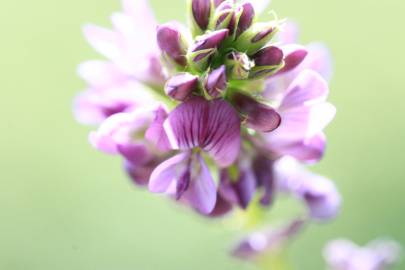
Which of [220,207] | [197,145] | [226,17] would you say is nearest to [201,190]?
[197,145]

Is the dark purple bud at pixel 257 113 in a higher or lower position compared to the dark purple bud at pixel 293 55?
lower

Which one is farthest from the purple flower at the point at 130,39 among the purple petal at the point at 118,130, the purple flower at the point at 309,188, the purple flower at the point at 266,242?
the purple flower at the point at 266,242

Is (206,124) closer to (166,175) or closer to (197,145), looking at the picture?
(197,145)

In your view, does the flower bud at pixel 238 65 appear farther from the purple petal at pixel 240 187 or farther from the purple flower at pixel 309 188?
the purple flower at pixel 309 188

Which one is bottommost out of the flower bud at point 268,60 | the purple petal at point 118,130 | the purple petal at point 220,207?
the purple petal at point 220,207

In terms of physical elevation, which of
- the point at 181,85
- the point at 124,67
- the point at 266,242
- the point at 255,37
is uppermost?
the point at 255,37

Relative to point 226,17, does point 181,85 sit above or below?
below
